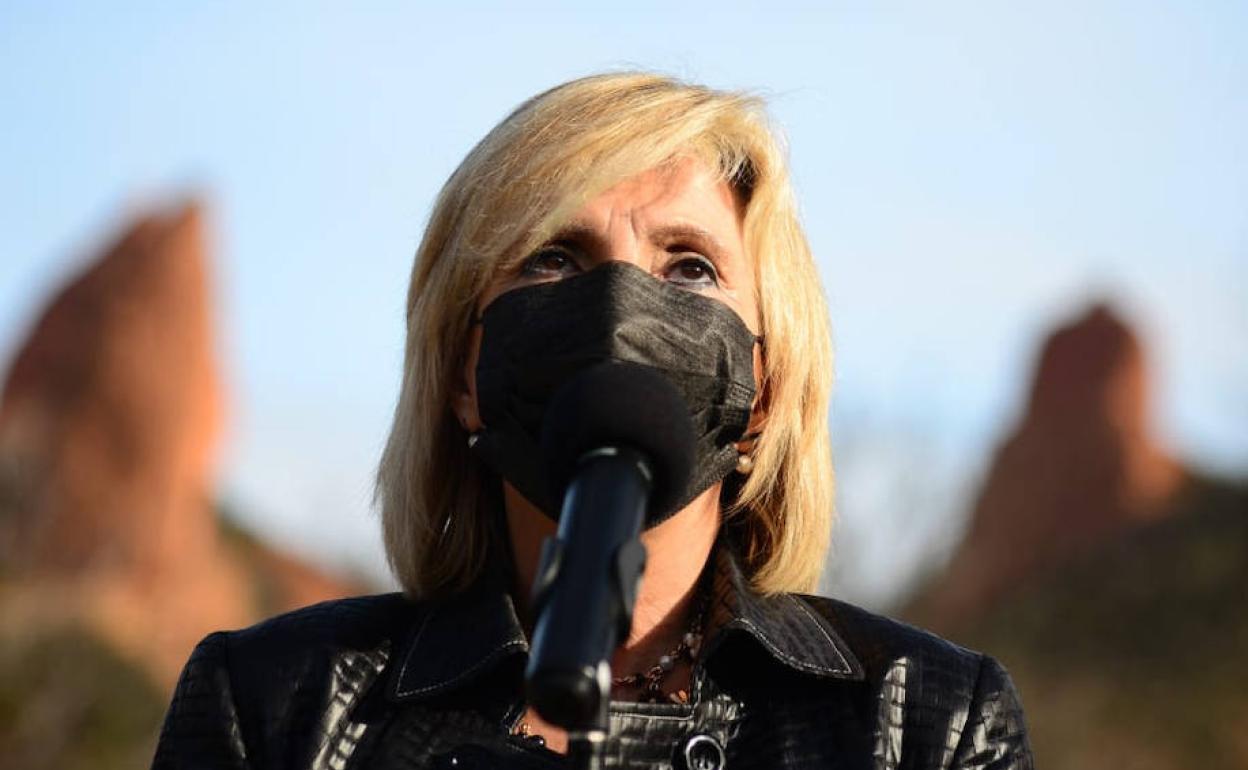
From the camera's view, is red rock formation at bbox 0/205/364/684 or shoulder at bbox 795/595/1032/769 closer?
shoulder at bbox 795/595/1032/769

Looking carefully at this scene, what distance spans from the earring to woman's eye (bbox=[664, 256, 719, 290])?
0.29m

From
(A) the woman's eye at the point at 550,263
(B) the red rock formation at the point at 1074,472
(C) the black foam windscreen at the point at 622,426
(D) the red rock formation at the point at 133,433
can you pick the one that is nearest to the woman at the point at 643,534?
(A) the woman's eye at the point at 550,263

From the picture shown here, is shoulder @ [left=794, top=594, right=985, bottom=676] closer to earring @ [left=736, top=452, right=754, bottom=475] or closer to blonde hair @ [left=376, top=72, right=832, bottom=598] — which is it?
blonde hair @ [left=376, top=72, right=832, bottom=598]

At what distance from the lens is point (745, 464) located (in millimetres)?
3326

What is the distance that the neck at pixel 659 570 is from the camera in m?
3.23

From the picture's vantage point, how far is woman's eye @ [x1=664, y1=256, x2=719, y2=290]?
3148mm

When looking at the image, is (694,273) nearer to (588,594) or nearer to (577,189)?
(577,189)

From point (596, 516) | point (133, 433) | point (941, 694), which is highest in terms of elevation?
point (596, 516)

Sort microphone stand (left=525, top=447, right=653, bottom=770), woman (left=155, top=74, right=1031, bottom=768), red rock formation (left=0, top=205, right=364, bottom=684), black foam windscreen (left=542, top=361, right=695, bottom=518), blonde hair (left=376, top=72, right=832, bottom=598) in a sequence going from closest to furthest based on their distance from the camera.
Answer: microphone stand (left=525, top=447, right=653, bottom=770), black foam windscreen (left=542, top=361, right=695, bottom=518), woman (left=155, top=74, right=1031, bottom=768), blonde hair (left=376, top=72, right=832, bottom=598), red rock formation (left=0, top=205, right=364, bottom=684)

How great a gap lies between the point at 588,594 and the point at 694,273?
3.78 ft

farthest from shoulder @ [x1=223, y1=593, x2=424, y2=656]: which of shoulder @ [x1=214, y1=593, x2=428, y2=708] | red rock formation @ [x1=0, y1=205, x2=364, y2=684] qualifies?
red rock formation @ [x1=0, y1=205, x2=364, y2=684]

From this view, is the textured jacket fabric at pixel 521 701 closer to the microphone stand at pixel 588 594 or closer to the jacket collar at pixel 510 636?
the jacket collar at pixel 510 636

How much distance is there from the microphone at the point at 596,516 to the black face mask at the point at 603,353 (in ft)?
1.40

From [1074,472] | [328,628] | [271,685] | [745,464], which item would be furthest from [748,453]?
[1074,472]
